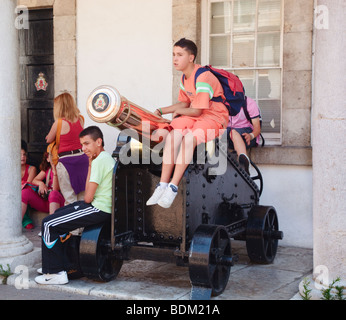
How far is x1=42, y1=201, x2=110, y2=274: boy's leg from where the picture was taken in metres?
Result: 4.94

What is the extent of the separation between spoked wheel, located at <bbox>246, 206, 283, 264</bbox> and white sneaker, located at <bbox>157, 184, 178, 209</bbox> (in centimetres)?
150

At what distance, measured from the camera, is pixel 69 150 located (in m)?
6.96


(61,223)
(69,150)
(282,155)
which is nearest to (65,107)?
(69,150)

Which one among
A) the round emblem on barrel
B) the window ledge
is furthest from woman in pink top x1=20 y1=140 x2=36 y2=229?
the round emblem on barrel

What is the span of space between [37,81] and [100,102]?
4.46m

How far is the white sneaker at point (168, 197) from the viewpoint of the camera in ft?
14.5

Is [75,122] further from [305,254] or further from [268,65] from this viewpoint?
[305,254]

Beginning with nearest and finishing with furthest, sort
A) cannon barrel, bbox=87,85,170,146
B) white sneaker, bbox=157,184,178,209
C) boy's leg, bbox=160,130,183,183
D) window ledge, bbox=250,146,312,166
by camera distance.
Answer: cannon barrel, bbox=87,85,170,146, white sneaker, bbox=157,184,178,209, boy's leg, bbox=160,130,183,183, window ledge, bbox=250,146,312,166

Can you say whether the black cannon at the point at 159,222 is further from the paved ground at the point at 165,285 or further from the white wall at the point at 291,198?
the white wall at the point at 291,198

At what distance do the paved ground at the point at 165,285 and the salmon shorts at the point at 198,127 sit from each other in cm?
138

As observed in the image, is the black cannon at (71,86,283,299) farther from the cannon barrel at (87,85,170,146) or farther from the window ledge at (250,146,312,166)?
the window ledge at (250,146,312,166)

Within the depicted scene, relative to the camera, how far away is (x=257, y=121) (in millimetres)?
6562

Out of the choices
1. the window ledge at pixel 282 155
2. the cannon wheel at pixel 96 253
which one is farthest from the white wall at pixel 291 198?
the cannon wheel at pixel 96 253

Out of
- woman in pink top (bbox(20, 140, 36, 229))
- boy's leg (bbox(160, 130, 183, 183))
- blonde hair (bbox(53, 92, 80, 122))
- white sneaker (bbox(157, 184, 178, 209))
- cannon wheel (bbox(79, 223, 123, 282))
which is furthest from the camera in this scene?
woman in pink top (bbox(20, 140, 36, 229))
